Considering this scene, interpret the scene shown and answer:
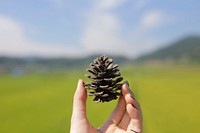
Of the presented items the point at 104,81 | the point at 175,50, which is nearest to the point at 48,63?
the point at 175,50

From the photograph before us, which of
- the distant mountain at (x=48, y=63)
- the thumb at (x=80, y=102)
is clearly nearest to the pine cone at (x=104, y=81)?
the thumb at (x=80, y=102)

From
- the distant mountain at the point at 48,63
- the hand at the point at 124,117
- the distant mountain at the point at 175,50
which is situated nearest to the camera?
the hand at the point at 124,117

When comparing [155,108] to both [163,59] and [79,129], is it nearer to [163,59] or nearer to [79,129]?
[79,129]

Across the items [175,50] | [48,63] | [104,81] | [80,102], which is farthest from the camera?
[48,63]

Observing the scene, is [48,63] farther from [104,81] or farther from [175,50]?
[104,81]

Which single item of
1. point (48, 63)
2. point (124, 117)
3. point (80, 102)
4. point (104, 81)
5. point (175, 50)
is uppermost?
point (48, 63)

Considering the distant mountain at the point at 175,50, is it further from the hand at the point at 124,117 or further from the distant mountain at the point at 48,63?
the hand at the point at 124,117

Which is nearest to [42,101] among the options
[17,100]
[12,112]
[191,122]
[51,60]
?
[17,100]

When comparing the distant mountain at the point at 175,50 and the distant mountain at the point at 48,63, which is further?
the distant mountain at the point at 175,50

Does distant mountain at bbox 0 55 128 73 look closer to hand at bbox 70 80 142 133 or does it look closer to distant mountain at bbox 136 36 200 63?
distant mountain at bbox 136 36 200 63
